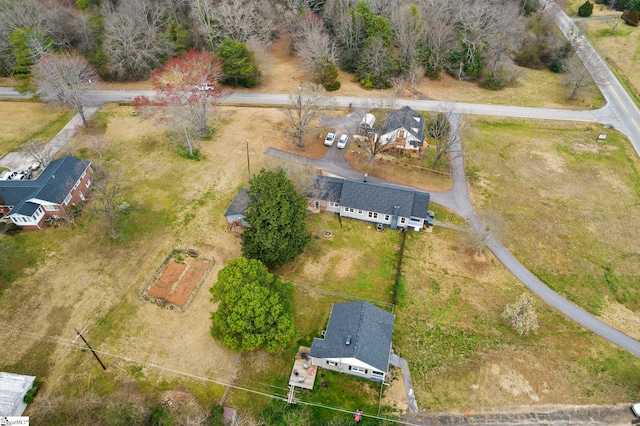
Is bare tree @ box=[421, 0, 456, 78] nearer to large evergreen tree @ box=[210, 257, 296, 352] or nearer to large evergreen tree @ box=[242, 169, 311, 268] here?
large evergreen tree @ box=[242, 169, 311, 268]

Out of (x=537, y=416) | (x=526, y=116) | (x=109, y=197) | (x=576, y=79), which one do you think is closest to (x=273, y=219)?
(x=109, y=197)

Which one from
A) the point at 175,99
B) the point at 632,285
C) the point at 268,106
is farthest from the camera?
the point at 268,106

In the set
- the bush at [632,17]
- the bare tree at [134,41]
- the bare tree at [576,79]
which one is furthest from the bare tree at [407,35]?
the bush at [632,17]

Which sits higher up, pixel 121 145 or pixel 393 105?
pixel 393 105

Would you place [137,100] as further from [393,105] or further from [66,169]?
[393,105]

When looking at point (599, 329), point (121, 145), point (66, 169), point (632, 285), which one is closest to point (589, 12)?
point (632, 285)

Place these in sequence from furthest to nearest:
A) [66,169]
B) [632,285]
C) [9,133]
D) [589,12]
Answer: [589,12] → [9,133] → [66,169] → [632,285]

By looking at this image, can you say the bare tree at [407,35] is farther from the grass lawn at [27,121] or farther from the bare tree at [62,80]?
the grass lawn at [27,121]
